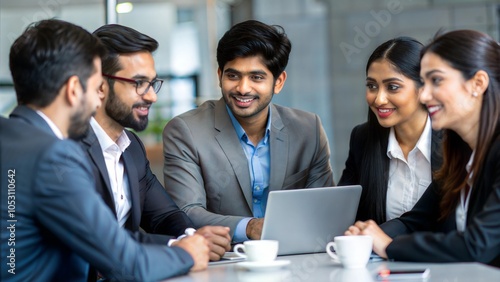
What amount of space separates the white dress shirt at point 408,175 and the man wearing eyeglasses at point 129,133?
0.85m

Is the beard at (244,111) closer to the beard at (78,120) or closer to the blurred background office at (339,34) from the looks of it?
the beard at (78,120)

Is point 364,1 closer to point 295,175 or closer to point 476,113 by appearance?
point 295,175

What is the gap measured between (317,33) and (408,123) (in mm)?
4799

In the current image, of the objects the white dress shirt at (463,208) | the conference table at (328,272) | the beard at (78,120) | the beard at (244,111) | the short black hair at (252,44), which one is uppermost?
Result: the short black hair at (252,44)

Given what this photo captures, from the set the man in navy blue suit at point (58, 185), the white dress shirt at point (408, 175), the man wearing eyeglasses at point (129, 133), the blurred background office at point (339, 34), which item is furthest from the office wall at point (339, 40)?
the man in navy blue suit at point (58, 185)

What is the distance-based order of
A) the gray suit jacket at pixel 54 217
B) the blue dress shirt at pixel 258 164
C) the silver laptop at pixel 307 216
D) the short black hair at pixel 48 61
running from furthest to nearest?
the blue dress shirt at pixel 258 164, the silver laptop at pixel 307 216, the short black hair at pixel 48 61, the gray suit jacket at pixel 54 217

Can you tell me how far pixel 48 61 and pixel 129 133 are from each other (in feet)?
3.58

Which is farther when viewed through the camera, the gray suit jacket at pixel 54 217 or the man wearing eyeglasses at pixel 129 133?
the man wearing eyeglasses at pixel 129 133

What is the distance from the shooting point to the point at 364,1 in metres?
7.50

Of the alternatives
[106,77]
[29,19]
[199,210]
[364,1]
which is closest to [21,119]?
[106,77]

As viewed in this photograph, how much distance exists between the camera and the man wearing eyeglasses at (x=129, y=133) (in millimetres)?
2846

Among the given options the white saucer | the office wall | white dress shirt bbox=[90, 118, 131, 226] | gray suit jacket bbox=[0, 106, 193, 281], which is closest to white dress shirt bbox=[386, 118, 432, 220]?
the white saucer

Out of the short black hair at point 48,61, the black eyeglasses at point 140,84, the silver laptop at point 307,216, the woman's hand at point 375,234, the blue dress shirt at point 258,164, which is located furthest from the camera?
the blue dress shirt at point 258,164

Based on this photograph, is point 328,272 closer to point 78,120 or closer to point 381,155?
point 78,120
